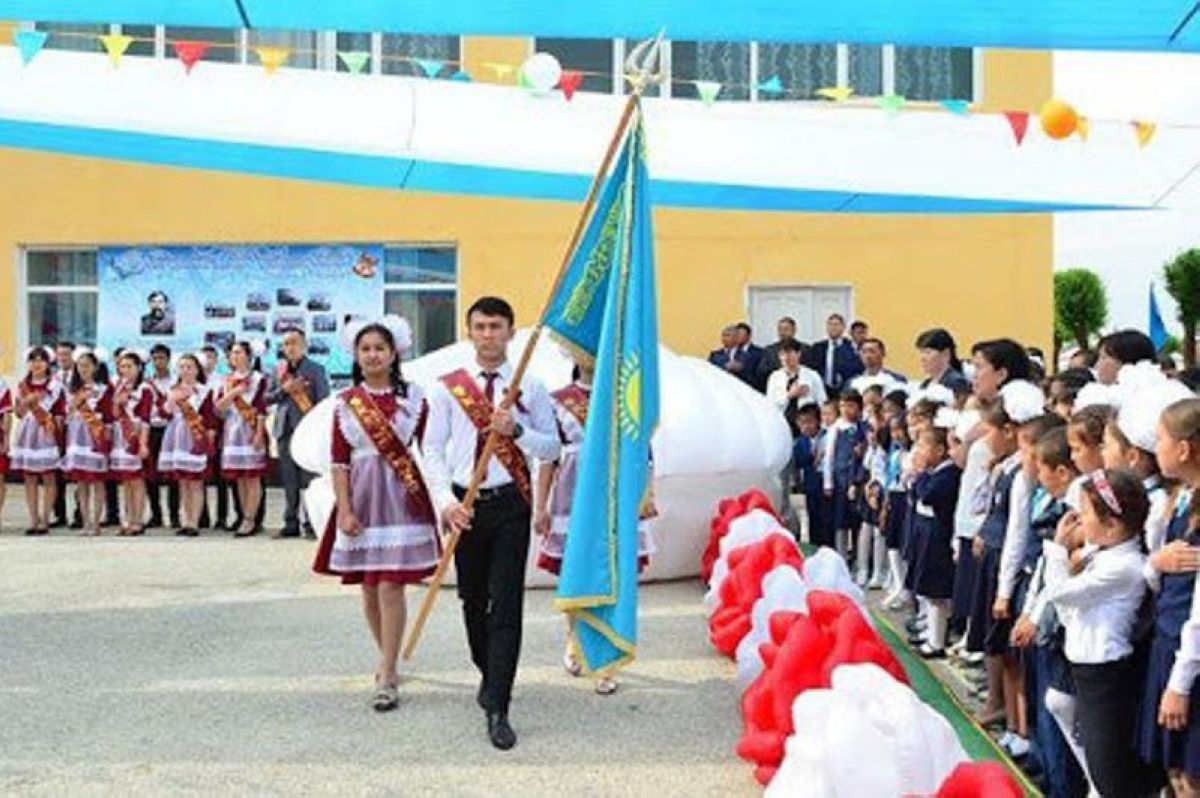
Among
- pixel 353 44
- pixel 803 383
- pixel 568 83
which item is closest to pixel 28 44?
pixel 568 83

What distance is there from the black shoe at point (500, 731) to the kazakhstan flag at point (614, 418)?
361 mm

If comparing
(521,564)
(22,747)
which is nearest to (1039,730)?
(521,564)

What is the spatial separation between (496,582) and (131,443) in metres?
7.62

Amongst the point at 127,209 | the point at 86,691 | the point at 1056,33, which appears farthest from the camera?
the point at 127,209

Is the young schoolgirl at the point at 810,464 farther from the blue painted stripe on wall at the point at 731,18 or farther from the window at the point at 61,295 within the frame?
the window at the point at 61,295

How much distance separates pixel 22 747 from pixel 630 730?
2.13 meters

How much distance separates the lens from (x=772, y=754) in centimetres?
456

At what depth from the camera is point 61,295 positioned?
53.3ft

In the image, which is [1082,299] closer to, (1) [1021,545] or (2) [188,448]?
(2) [188,448]

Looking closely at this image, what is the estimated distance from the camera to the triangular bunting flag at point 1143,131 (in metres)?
10.1

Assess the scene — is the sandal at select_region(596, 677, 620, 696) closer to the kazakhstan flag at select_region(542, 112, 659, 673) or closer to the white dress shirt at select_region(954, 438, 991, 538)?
the kazakhstan flag at select_region(542, 112, 659, 673)

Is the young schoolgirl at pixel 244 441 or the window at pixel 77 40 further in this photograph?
the window at pixel 77 40

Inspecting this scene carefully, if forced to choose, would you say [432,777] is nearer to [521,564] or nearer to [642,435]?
[521,564]

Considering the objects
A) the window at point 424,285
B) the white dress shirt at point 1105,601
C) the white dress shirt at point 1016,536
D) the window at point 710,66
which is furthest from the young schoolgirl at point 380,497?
the window at point 710,66
